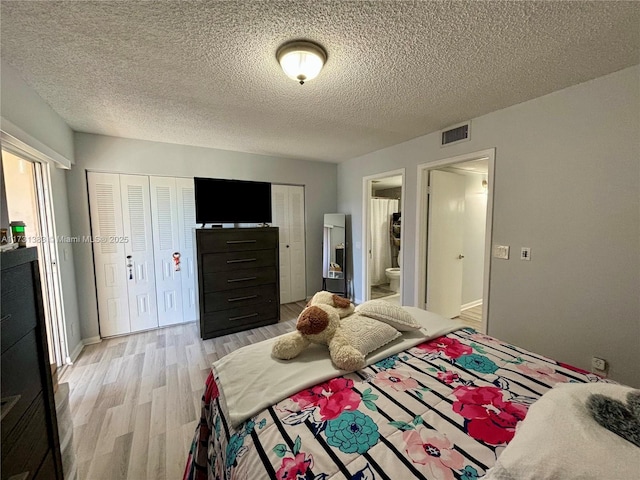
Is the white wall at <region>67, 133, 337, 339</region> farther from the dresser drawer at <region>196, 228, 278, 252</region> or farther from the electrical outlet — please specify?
the electrical outlet

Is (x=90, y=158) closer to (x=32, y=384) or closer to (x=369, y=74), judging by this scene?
(x=32, y=384)

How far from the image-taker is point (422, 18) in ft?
4.03

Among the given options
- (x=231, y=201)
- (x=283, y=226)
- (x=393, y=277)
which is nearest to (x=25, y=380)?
(x=231, y=201)

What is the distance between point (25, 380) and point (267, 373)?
2.71 feet

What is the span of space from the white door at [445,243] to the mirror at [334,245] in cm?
148


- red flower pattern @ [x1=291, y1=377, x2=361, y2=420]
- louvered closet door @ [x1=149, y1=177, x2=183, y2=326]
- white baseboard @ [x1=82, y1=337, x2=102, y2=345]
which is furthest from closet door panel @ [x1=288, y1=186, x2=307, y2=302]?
red flower pattern @ [x1=291, y1=377, x2=361, y2=420]

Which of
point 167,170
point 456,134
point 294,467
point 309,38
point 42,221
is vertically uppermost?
point 309,38

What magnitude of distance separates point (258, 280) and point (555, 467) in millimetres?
2991

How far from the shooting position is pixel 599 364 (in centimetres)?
182

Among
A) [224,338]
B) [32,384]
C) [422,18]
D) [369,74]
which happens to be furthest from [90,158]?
[422,18]

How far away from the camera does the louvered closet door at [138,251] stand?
3004mm

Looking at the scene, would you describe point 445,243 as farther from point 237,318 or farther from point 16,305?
point 16,305

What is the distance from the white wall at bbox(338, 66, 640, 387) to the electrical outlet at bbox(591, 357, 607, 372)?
30mm

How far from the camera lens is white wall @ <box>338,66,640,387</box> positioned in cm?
169
